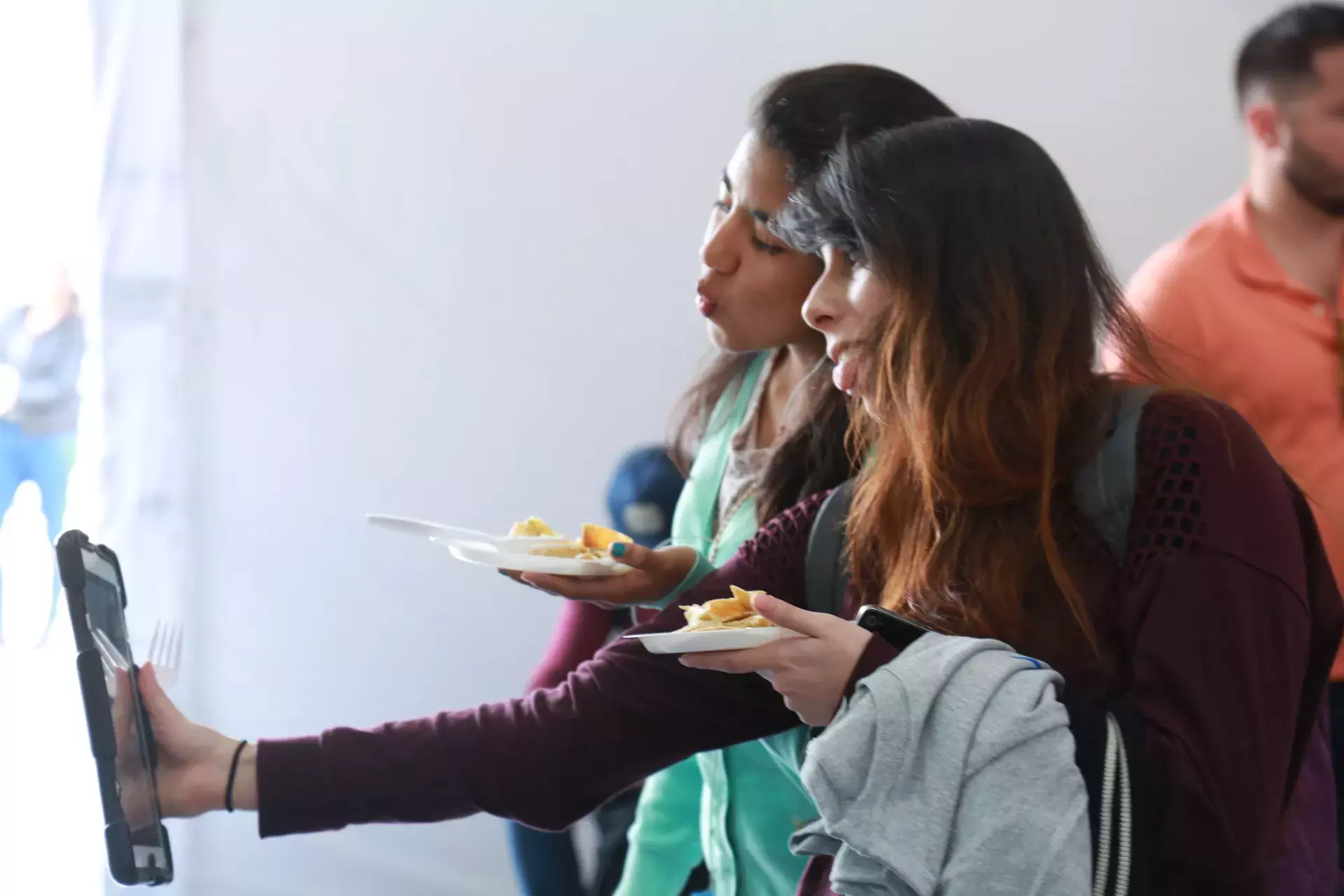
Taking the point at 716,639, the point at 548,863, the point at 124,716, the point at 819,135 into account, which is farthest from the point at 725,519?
the point at 548,863

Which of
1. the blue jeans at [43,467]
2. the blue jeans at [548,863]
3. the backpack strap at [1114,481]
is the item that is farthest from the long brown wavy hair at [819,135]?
the blue jeans at [43,467]

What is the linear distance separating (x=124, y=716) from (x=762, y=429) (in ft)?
2.39

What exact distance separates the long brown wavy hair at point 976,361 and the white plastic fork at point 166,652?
0.60 m

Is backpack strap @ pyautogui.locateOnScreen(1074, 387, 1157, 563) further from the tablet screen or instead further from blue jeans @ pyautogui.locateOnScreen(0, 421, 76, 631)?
blue jeans @ pyautogui.locateOnScreen(0, 421, 76, 631)

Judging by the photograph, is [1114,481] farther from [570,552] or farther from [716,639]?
[570,552]

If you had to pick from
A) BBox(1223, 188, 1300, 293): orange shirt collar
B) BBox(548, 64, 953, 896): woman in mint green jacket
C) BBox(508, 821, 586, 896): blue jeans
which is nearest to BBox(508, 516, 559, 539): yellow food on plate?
BBox(548, 64, 953, 896): woman in mint green jacket

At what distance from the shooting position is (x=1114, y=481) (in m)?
0.92

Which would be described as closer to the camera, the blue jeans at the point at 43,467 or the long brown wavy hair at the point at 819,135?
the long brown wavy hair at the point at 819,135

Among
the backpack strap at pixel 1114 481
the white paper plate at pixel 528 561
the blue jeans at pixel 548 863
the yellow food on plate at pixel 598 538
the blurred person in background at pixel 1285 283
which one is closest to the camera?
the backpack strap at pixel 1114 481

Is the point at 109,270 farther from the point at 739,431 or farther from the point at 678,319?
the point at 739,431

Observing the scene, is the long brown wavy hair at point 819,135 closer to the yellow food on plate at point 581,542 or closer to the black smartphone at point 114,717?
the yellow food on plate at point 581,542

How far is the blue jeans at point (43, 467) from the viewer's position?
192 centimetres

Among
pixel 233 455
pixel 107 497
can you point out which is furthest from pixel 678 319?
pixel 107 497

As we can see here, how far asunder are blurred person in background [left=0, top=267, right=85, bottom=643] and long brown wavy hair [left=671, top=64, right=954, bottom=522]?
1.27 m
